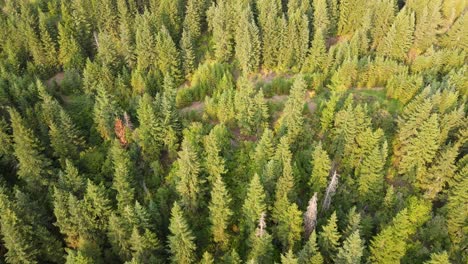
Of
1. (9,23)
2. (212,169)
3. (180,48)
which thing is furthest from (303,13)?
(9,23)

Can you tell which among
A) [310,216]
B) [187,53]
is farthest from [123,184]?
[187,53]

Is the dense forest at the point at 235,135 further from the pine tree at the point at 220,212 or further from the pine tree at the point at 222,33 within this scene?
the pine tree at the point at 222,33

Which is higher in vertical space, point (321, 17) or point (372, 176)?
point (321, 17)

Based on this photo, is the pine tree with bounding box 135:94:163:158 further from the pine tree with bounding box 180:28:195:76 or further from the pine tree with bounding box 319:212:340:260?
the pine tree with bounding box 319:212:340:260

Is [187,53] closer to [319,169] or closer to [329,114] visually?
[329,114]

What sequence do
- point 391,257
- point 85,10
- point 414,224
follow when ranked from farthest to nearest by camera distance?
point 85,10
point 414,224
point 391,257

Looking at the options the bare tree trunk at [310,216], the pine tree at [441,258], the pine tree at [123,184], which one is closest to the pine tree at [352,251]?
the bare tree trunk at [310,216]

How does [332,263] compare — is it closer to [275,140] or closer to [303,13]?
[275,140]
